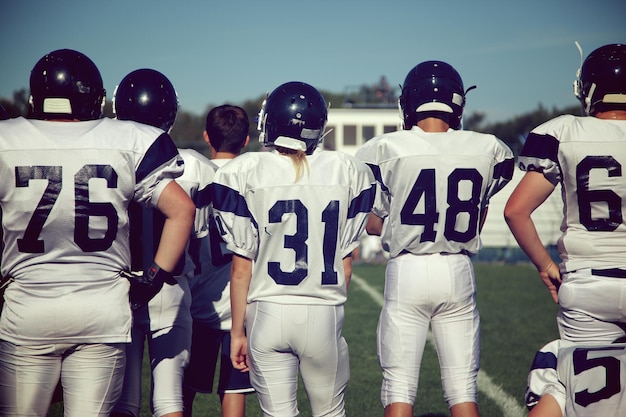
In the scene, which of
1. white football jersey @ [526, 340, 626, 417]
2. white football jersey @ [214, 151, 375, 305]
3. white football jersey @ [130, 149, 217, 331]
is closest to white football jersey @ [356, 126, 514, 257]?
white football jersey @ [214, 151, 375, 305]

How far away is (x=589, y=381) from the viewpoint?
332 centimetres

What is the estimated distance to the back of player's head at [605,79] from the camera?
3641 mm

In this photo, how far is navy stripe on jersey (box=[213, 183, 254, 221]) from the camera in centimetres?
351

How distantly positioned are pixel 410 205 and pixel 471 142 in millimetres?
498

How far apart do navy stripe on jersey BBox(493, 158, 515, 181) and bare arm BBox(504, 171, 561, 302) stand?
30cm

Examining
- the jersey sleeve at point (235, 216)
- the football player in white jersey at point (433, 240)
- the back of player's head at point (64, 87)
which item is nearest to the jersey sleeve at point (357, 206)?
the football player in white jersey at point (433, 240)

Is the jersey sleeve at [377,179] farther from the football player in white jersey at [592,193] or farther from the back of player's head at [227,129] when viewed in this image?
the back of player's head at [227,129]

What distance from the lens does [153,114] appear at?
4.09 metres

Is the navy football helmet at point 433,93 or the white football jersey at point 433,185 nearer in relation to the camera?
the white football jersey at point 433,185

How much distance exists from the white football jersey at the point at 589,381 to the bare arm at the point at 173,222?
187cm

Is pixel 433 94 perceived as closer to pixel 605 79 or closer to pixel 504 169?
pixel 504 169

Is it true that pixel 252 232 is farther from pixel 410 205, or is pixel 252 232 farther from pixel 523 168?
pixel 523 168

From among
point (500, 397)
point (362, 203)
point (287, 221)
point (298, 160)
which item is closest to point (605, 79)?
point (362, 203)

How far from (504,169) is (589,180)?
65cm
